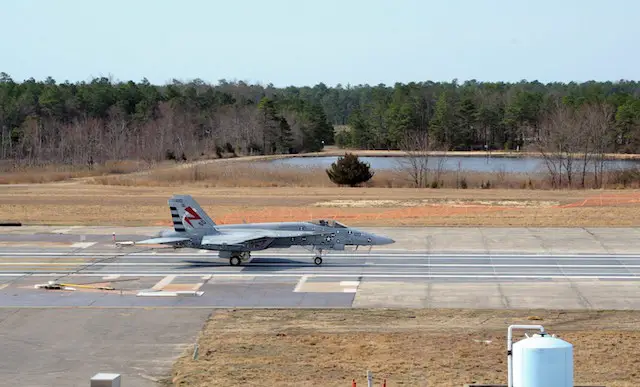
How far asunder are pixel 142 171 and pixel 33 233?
2033 inches

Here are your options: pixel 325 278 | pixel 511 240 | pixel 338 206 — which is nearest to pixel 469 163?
pixel 338 206

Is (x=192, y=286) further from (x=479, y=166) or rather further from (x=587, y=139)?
(x=479, y=166)

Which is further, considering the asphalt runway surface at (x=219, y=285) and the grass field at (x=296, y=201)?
the grass field at (x=296, y=201)

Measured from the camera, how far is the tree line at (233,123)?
133375 millimetres

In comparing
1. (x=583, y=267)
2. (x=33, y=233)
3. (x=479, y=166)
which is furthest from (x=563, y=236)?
(x=479, y=166)

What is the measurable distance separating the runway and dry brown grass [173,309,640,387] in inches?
84.2

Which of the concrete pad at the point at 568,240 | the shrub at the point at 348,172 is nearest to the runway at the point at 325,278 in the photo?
the concrete pad at the point at 568,240

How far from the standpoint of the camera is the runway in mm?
32031

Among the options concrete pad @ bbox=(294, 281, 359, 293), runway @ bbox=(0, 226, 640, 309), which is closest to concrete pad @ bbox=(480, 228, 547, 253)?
runway @ bbox=(0, 226, 640, 309)

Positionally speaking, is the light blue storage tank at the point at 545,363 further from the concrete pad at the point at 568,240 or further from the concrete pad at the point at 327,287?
the concrete pad at the point at 568,240

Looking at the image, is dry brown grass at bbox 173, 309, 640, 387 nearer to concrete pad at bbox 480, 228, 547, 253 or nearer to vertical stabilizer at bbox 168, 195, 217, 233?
vertical stabilizer at bbox 168, 195, 217, 233

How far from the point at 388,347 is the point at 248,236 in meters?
15.2

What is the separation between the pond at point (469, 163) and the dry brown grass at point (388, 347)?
68393 mm

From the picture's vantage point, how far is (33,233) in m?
51.5
